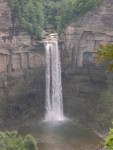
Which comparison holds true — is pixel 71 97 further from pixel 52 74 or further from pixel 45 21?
pixel 45 21

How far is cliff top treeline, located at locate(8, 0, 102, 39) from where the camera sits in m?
39.9

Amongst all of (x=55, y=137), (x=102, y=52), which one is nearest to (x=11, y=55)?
(x=55, y=137)

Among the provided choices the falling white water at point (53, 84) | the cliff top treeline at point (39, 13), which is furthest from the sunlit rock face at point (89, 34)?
the falling white water at point (53, 84)

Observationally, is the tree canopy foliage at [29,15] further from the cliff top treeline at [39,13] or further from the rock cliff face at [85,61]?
the rock cliff face at [85,61]

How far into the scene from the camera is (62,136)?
3584cm

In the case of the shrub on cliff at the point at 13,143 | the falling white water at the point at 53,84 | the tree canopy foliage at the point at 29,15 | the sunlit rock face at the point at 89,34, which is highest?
the tree canopy foliage at the point at 29,15

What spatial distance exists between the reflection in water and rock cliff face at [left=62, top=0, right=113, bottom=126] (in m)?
3.31

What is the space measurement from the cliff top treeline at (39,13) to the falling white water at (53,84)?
2194 millimetres

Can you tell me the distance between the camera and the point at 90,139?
118 ft

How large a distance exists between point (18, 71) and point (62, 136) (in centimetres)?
887

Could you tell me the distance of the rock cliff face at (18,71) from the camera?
39.0 metres

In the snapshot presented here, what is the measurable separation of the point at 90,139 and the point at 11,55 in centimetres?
1182

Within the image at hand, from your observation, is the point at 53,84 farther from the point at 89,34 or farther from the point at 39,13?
the point at 39,13

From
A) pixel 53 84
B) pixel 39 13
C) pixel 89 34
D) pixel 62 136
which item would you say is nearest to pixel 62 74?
pixel 53 84
